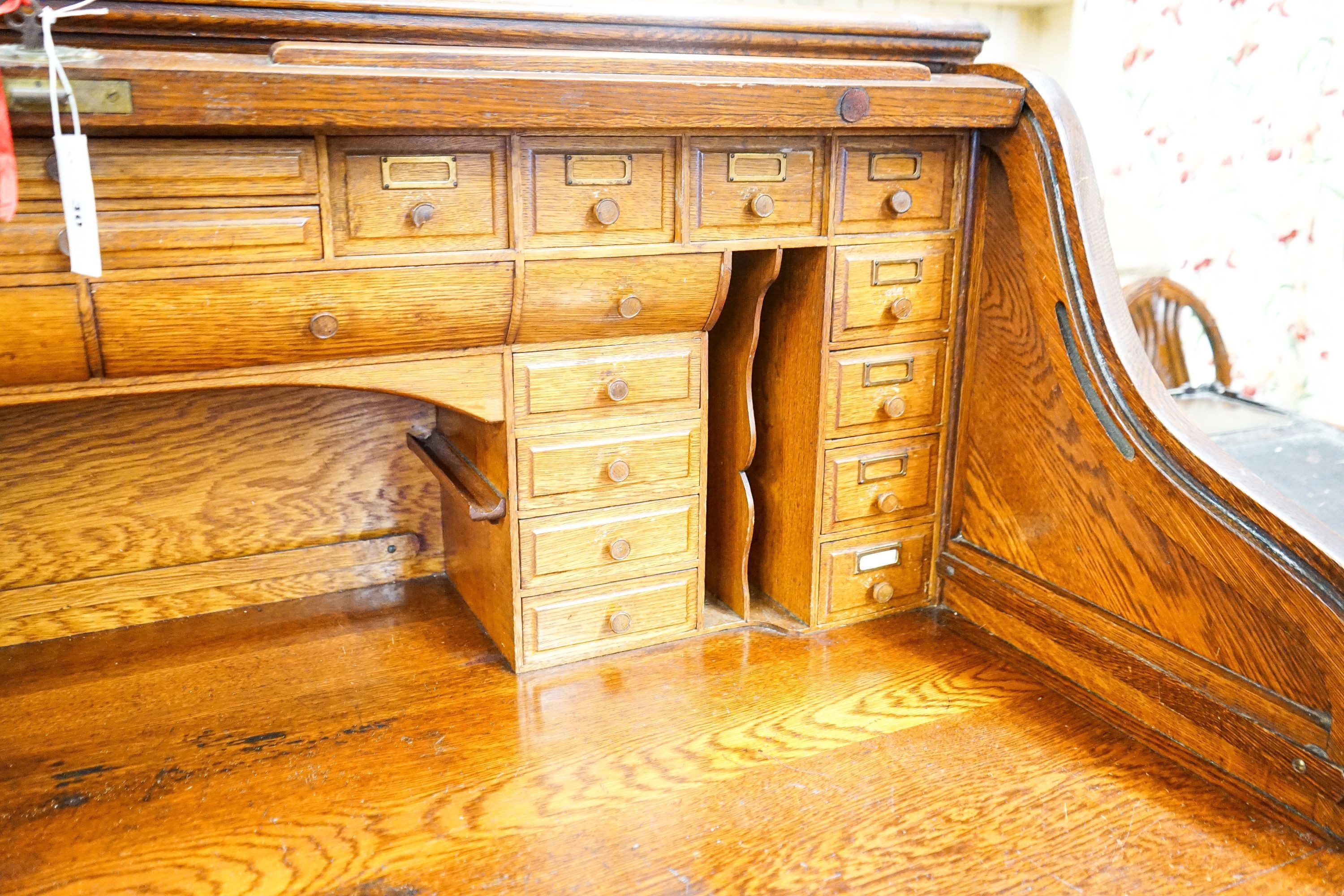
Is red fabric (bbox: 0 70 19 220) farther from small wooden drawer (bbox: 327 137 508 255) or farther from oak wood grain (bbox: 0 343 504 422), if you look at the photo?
small wooden drawer (bbox: 327 137 508 255)

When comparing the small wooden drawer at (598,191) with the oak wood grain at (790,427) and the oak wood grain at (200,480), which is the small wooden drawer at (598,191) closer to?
the oak wood grain at (790,427)

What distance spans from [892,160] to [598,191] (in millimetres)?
468

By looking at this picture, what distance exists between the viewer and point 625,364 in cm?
156

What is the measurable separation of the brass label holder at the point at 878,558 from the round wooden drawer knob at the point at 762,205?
0.59 meters

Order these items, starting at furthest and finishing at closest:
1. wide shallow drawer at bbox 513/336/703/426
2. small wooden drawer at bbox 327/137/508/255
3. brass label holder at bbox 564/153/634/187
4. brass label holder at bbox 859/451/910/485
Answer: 1. brass label holder at bbox 859/451/910/485
2. wide shallow drawer at bbox 513/336/703/426
3. brass label holder at bbox 564/153/634/187
4. small wooden drawer at bbox 327/137/508/255

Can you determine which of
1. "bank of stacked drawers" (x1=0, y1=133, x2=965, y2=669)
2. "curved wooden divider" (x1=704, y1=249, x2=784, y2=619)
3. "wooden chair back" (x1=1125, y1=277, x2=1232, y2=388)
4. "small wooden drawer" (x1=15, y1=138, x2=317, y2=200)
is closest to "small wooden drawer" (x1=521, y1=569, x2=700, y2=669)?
"bank of stacked drawers" (x1=0, y1=133, x2=965, y2=669)

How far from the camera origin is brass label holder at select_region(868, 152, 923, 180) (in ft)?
5.21

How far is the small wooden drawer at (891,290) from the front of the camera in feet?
5.32

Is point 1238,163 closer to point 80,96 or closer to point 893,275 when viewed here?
point 893,275

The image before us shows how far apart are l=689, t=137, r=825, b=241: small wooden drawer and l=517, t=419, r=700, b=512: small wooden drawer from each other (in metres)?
0.31

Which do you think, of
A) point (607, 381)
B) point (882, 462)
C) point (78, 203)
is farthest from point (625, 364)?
point (78, 203)

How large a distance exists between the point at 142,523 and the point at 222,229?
712mm

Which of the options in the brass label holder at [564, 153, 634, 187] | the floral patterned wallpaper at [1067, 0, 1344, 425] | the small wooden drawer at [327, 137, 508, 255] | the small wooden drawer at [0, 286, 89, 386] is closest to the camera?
the small wooden drawer at [0, 286, 89, 386]

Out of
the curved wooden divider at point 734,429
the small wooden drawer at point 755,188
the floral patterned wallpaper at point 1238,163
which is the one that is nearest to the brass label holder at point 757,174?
the small wooden drawer at point 755,188
